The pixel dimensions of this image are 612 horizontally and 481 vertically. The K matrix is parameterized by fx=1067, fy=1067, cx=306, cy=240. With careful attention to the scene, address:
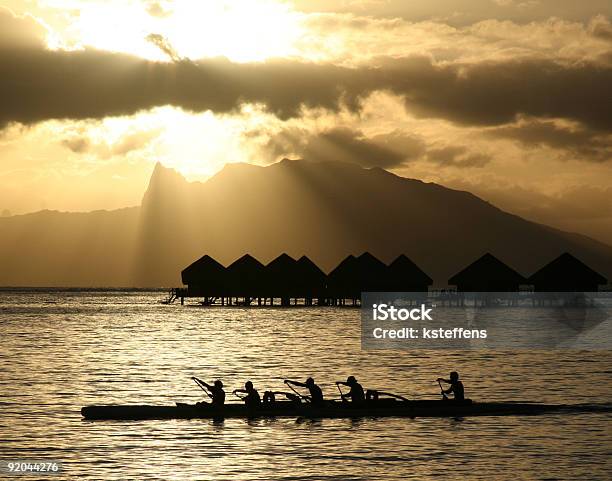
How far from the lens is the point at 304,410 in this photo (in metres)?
32.9

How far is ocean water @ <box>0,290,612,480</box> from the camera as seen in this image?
26.1m

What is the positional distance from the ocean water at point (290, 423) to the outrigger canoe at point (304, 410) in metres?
0.31

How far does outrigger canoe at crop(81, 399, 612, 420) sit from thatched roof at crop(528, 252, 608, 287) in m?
75.5

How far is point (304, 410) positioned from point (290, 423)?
24.5 inches

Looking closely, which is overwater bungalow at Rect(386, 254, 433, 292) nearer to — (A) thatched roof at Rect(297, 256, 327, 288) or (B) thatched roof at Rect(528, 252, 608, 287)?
(A) thatched roof at Rect(297, 256, 327, 288)

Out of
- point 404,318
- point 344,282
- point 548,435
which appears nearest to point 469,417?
point 548,435

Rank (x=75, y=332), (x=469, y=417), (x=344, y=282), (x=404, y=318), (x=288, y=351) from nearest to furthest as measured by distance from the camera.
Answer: (x=469, y=417) < (x=288, y=351) < (x=75, y=332) < (x=344, y=282) < (x=404, y=318)

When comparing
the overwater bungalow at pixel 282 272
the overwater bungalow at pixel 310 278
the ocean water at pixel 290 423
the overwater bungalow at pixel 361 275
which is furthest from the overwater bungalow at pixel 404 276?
the ocean water at pixel 290 423

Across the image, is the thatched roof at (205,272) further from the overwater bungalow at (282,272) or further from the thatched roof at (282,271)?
the thatched roof at (282,271)

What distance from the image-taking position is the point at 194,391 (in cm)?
4228

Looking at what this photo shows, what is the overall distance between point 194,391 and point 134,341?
114 ft

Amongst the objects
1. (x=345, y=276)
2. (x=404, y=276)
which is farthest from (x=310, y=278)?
(x=404, y=276)

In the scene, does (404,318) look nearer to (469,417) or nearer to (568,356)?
(568,356)

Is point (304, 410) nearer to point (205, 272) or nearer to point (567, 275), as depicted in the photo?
point (567, 275)
